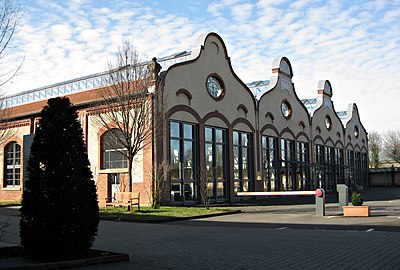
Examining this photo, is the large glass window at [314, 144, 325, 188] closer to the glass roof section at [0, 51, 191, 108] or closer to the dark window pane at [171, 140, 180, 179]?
the glass roof section at [0, 51, 191, 108]

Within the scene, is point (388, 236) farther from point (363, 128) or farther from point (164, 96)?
point (363, 128)

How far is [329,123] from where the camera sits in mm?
49844

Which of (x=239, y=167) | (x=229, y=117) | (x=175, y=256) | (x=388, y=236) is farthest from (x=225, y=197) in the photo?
(x=175, y=256)

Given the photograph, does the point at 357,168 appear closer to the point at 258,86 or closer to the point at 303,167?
the point at 303,167

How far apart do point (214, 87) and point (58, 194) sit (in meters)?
23.0

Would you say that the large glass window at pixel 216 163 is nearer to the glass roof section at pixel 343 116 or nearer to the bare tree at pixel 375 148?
the glass roof section at pixel 343 116

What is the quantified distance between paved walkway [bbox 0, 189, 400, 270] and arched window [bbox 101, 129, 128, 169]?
27.8 ft

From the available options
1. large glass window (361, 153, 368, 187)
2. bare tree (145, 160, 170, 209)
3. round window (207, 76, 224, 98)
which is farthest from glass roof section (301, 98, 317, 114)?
bare tree (145, 160, 170, 209)

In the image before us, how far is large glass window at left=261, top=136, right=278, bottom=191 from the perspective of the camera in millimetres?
35875

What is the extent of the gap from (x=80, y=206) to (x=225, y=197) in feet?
74.4

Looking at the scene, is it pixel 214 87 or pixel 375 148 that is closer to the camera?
pixel 214 87

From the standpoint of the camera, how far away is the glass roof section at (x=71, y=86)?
30.6 meters

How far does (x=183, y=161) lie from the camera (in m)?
27.2

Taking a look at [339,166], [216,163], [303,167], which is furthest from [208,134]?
[339,166]
